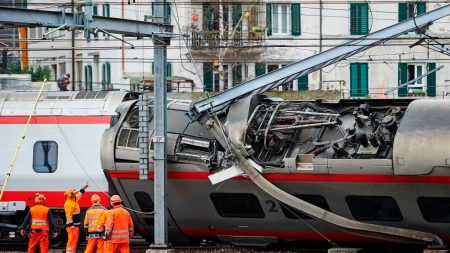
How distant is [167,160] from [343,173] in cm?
378

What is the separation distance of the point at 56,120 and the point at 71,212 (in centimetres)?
258

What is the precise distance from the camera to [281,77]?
2261 centimetres

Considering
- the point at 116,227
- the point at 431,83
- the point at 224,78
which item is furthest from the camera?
the point at 224,78

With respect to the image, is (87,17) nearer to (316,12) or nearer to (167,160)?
(167,160)

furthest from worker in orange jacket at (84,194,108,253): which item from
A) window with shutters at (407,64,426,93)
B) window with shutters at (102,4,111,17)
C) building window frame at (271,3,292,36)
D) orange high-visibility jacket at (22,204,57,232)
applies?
window with shutters at (102,4,111,17)

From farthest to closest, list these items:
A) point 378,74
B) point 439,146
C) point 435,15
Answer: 1. point 378,74
2. point 435,15
3. point 439,146

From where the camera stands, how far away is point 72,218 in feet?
77.7

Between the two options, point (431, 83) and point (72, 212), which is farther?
point (431, 83)

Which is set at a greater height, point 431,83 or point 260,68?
point 260,68

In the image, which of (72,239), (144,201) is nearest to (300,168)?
(144,201)

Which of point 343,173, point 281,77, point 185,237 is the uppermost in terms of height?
point 281,77

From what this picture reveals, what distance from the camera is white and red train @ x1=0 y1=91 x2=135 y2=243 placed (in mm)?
24969

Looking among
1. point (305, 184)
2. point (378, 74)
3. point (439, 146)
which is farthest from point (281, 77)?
point (378, 74)

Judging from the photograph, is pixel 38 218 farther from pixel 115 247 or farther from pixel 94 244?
pixel 115 247
